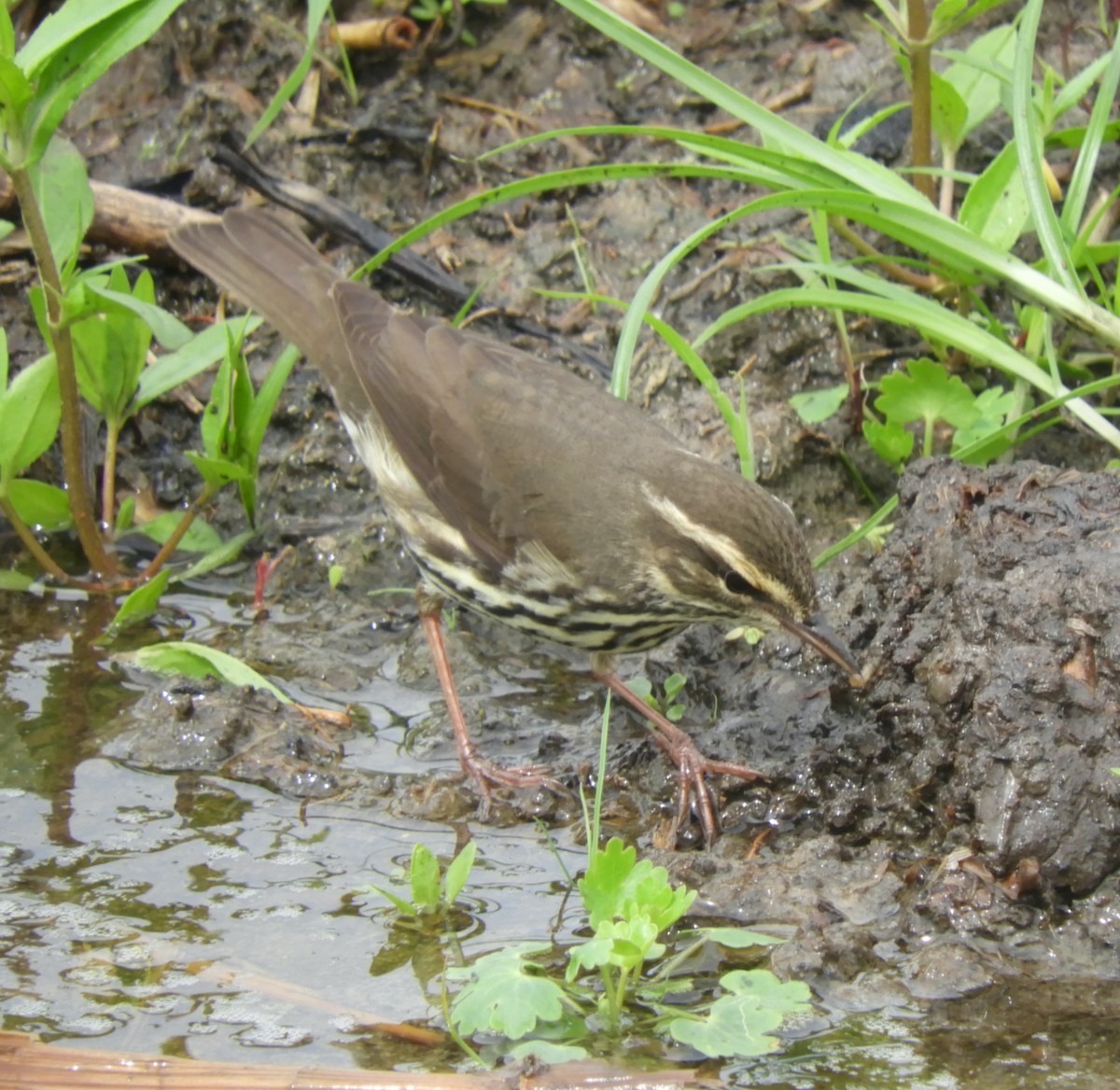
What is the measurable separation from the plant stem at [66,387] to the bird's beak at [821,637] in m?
2.43

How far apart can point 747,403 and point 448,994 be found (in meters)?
3.11

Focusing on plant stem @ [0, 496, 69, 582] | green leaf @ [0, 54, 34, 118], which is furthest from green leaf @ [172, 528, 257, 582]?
green leaf @ [0, 54, 34, 118]

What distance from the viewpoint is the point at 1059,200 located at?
635cm

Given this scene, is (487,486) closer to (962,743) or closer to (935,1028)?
(962,743)

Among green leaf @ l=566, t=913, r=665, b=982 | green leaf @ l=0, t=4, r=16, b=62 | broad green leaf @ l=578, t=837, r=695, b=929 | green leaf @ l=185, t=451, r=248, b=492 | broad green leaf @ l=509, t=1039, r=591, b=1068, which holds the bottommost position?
broad green leaf @ l=509, t=1039, r=591, b=1068

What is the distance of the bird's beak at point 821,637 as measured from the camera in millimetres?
4715

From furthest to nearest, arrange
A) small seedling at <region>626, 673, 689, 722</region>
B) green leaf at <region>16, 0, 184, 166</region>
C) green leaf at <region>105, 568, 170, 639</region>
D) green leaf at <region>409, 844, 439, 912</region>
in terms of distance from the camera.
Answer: green leaf at <region>105, 568, 170, 639</region>
small seedling at <region>626, 673, 689, 722</region>
green leaf at <region>16, 0, 184, 166</region>
green leaf at <region>409, 844, 439, 912</region>

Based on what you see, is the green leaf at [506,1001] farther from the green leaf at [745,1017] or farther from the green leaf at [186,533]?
the green leaf at [186,533]

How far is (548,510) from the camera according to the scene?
17.0ft

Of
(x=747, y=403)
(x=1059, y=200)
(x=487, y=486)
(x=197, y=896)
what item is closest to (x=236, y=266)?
(x=487, y=486)

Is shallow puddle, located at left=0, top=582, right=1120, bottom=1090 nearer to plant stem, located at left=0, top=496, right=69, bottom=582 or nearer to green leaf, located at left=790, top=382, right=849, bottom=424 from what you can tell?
plant stem, located at left=0, top=496, right=69, bottom=582

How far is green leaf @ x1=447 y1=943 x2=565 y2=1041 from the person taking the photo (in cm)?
349

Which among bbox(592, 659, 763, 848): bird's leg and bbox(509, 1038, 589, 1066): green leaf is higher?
bbox(592, 659, 763, 848): bird's leg

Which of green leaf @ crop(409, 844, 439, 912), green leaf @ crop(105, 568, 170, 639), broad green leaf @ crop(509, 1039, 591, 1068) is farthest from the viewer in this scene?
green leaf @ crop(105, 568, 170, 639)
